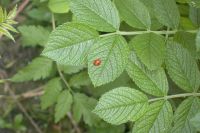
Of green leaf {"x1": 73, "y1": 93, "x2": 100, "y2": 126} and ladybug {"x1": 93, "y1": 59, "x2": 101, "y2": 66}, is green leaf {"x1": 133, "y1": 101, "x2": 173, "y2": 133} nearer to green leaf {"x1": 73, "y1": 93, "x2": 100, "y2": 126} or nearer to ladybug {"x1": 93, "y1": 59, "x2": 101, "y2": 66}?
ladybug {"x1": 93, "y1": 59, "x2": 101, "y2": 66}

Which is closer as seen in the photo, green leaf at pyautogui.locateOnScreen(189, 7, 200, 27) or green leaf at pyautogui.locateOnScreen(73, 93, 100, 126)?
green leaf at pyautogui.locateOnScreen(189, 7, 200, 27)

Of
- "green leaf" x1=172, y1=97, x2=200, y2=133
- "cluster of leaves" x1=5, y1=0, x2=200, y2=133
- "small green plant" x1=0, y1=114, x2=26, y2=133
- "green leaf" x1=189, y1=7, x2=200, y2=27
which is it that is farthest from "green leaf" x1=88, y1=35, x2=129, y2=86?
"small green plant" x1=0, y1=114, x2=26, y2=133

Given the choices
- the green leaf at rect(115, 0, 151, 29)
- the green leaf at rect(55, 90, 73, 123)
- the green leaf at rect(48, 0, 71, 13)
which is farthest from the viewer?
the green leaf at rect(55, 90, 73, 123)

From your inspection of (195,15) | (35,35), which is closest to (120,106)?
(195,15)

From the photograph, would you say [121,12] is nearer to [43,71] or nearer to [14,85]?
[43,71]

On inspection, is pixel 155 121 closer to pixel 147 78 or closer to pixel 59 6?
pixel 147 78

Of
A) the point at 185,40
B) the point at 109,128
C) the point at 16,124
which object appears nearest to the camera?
the point at 185,40
